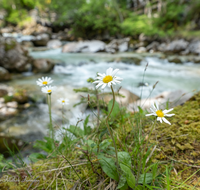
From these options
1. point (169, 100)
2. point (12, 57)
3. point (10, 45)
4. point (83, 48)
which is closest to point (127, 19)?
point (83, 48)

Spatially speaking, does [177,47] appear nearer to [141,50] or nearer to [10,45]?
[141,50]

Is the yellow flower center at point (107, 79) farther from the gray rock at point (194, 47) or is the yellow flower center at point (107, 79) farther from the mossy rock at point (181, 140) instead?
the gray rock at point (194, 47)

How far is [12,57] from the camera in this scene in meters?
5.99

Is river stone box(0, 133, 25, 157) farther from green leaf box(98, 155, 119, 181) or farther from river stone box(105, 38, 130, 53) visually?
A: river stone box(105, 38, 130, 53)

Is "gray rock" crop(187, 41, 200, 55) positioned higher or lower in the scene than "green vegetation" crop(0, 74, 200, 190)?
higher

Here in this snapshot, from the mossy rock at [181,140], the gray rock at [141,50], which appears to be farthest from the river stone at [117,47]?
the mossy rock at [181,140]

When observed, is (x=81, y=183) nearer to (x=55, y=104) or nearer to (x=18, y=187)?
(x=18, y=187)

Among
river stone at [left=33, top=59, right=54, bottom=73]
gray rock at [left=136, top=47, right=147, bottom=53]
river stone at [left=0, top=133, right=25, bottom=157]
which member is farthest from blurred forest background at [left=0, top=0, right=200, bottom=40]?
river stone at [left=0, top=133, right=25, bottom=157]

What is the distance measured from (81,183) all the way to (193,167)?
724mm

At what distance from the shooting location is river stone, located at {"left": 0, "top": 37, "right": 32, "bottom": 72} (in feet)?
19.3

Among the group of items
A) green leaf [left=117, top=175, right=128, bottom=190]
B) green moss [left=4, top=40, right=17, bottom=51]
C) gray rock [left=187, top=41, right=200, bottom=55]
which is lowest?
green leaf [left=117, top=175, right=128, bottom=190]

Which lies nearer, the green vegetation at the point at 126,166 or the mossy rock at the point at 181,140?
the green vegetation at the point at 126,166

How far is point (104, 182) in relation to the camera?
2.91ft

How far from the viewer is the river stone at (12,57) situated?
5.89 m
